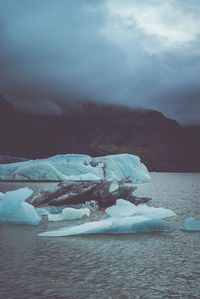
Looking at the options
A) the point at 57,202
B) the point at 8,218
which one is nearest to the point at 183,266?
the point at 8,218

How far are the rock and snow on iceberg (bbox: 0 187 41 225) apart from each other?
10.2ft

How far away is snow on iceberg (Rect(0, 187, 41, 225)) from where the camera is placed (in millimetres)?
10195

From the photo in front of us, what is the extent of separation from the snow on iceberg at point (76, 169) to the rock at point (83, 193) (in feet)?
78.1

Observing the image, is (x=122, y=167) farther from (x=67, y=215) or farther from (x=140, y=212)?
(x=140, y=212)

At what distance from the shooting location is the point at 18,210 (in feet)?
35.0

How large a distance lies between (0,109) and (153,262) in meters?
183

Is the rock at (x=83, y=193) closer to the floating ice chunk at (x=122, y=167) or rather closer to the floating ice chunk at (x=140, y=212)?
the floating ice chunk at (x=140, y=212)

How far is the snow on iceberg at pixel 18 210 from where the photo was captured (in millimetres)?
10195

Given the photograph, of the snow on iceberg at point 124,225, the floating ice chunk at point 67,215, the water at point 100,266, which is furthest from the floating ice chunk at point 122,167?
the water at point 100,266

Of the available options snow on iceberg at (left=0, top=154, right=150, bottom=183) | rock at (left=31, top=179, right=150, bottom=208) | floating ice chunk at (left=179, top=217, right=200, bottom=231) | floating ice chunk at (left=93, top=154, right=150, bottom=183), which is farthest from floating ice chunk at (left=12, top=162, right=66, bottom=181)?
floating ice chunk at (left=179, top=217, right=200, bottom=231)

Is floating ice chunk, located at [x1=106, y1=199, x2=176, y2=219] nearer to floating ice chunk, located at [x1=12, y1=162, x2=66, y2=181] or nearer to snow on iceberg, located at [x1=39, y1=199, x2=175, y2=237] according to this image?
snow on iceberg, located at [x1=39, y1=199, x2=175, y2=237]

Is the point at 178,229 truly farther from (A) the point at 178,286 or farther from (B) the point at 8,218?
(B) the point at 8,218

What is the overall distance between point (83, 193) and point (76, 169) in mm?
27037

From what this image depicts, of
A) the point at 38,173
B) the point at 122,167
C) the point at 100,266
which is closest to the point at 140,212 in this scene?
the point at 100,266
